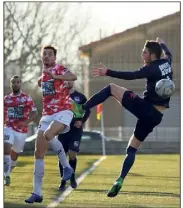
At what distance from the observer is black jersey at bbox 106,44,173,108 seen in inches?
428

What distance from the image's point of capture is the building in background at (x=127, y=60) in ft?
102

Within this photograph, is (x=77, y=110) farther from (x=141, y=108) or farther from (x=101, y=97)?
(x=141, y=108)

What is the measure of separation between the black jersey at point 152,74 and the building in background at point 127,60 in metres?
17.2

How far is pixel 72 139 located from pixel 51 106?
326 centimetres

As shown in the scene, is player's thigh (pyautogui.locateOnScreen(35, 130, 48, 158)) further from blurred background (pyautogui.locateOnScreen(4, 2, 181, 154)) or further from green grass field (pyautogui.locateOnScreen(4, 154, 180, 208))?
blurred background (pyautogui.locateOnScreen(4, 2, 181, 154))

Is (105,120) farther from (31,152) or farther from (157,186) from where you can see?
(157,186)

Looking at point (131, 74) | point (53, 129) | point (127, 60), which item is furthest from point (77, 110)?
point (127, 60)

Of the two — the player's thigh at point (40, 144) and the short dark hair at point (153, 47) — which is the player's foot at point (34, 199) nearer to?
the player's thigh at point (40, 144)

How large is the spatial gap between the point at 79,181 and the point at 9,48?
1881 cm

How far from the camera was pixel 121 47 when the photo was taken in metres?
33.0

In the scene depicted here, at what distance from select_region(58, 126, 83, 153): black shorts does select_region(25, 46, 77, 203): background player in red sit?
9.82ft

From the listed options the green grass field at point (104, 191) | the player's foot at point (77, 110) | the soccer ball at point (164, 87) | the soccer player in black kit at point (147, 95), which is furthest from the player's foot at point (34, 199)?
the player's foot at point (77, 110)

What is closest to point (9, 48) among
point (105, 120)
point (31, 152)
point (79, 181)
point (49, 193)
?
point (31, 152)

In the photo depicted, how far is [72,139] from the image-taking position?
14461 mm
